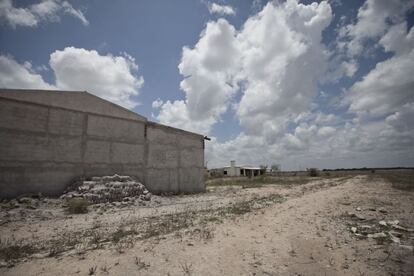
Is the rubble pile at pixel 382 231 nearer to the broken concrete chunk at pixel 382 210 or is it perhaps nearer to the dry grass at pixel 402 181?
the broken concrete chunk at pixel 382 210

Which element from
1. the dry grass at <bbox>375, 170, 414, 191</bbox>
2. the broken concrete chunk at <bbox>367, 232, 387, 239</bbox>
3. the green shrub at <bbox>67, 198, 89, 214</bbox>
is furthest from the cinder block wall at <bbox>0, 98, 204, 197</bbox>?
the dry grass at <bbox>375, 170, 414, 191</bbox>

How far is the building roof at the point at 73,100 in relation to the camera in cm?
1278

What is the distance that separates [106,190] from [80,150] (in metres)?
3.09

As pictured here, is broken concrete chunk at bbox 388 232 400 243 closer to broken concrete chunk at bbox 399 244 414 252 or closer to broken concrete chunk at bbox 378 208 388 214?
broken concrete chunk at bbox 399 244 414 252

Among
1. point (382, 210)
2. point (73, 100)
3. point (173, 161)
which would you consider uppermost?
Answer: point (73, 100)

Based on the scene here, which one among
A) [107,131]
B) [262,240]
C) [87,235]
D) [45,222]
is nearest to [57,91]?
[107,131]

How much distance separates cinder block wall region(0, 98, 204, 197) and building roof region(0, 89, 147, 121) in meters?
0.29

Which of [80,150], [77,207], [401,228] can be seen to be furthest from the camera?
[80,150]

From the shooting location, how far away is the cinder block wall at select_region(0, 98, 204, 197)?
12250 mm

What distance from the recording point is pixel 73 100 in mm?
14695

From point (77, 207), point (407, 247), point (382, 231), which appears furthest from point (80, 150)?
point (407, 247)

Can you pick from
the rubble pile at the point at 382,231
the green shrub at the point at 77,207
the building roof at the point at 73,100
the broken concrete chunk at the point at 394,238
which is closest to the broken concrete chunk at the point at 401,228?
the rubble pile at the point at 382,231

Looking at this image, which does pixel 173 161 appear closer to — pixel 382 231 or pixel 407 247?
pixel 382 231

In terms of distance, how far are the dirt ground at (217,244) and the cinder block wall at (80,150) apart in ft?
12.0
